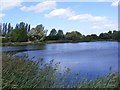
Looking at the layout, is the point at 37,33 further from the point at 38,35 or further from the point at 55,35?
the point at 55,35

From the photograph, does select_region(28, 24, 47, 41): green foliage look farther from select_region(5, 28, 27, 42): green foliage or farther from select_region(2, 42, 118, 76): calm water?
select_region(2, 42, 118, 76): calm water

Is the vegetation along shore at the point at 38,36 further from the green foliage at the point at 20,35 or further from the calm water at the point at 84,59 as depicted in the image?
the calm water at the point at 84,59

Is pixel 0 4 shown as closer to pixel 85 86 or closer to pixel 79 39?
pixel 85 86

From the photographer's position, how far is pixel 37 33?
93.0 ft

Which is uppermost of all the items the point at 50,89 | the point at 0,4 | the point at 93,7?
the point at 93,7

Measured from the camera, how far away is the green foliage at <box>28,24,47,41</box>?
27.6 metres

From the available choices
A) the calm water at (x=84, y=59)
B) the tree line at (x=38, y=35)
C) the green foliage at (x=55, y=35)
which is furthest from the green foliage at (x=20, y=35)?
the calm water at (x=84, y=59)

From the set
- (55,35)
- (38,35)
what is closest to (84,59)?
(38,35)

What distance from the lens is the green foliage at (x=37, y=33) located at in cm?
2764

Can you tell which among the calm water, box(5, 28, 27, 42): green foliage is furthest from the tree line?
the calm water

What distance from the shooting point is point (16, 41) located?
3050 centimetres

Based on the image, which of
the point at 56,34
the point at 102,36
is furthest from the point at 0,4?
the point at 102,36

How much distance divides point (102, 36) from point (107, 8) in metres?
30.1

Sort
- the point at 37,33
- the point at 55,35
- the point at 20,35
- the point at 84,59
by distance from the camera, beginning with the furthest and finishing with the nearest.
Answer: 1. the point at 55,35
2. the point at 37,33
3. the point at 20,35
4. the point at 84,59
